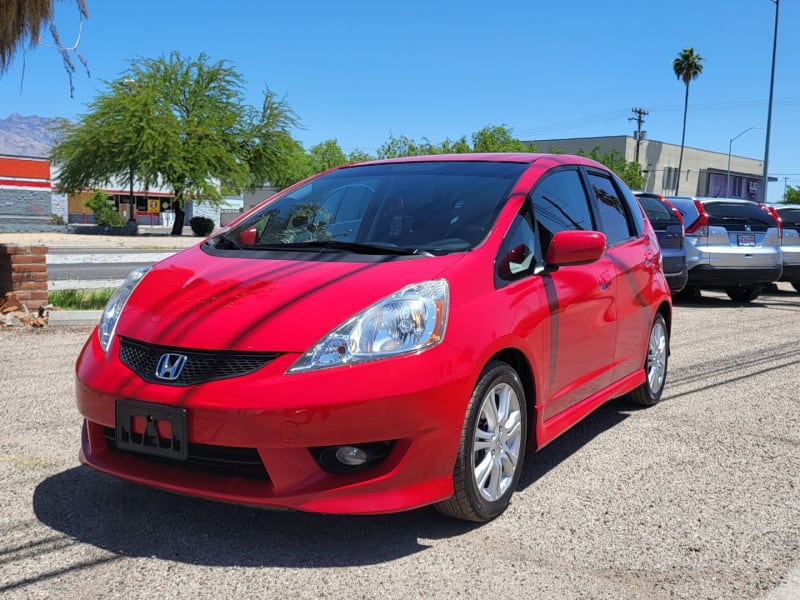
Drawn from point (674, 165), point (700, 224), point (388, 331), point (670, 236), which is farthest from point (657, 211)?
point (674, 165)

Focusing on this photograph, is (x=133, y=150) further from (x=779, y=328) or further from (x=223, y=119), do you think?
(x=779, y=328)

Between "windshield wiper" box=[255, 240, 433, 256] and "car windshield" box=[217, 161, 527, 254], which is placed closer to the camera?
"windshield wiper" box=[255, 240, 433, 256]

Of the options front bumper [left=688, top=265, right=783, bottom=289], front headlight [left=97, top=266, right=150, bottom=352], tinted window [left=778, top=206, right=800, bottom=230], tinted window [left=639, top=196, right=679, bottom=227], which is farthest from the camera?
tinted window [left=778, top=206, right=800, bottom=230]

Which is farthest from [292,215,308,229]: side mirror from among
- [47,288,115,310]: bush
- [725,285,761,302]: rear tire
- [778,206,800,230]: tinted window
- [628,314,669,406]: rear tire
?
[778,206,800,230]: tinted window

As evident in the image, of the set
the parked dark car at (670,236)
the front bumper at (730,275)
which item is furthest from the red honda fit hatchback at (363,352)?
the front bumper at (730,275)

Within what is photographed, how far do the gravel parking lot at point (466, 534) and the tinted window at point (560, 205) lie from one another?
51.2 inches

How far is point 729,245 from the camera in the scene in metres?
11.5

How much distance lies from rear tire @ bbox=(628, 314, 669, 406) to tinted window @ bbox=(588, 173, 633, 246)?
2.46 ft

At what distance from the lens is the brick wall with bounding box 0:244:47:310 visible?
8.54m

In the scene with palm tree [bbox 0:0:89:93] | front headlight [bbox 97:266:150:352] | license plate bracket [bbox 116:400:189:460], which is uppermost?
palm tree [bbox 0:0:89:93]

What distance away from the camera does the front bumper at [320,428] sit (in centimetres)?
Result: 289

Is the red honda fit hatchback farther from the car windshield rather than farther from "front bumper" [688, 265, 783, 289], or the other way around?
"front bumper" [688, 265, 783, 289]

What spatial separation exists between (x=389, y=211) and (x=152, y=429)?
173cm

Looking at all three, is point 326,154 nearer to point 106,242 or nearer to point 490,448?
point 106,242
